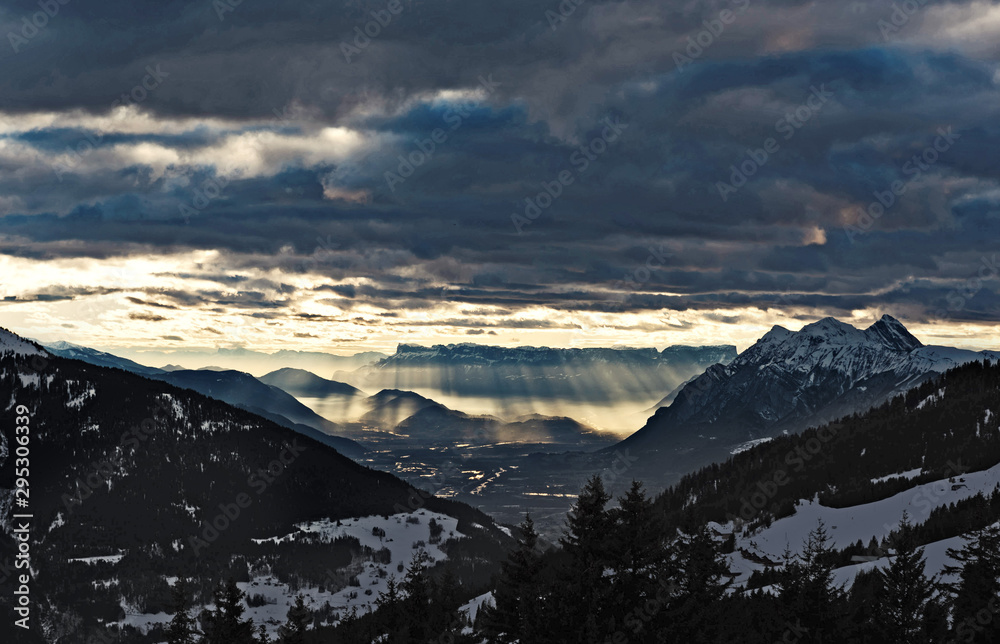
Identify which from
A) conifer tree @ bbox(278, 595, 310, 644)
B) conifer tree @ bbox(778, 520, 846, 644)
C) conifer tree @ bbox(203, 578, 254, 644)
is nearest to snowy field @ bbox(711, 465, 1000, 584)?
conifer tree @ bbox(778, 520, 846, 644)

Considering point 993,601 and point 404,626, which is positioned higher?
point 993,601

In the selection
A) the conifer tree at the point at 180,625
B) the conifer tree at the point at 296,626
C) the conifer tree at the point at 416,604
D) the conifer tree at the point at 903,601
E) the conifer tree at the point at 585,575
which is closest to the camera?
the conifer tree at the point at 585,575

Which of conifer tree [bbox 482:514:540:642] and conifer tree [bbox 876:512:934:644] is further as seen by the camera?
conifer tree [bbox 876:512:934:644]

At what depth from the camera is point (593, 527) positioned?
174 feet

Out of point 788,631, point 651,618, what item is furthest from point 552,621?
point 788,631

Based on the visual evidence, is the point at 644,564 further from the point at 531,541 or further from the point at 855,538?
the point at 855,538

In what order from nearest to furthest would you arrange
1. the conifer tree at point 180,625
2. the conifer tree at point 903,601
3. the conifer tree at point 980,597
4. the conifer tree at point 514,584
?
the conifer tree at point 514,584 → the conifer tree at point 980,597 → the conifer tree at point 903,601 → the conifer tree at point 180,625

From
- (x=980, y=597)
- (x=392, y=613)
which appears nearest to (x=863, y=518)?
(x=980, y=597)

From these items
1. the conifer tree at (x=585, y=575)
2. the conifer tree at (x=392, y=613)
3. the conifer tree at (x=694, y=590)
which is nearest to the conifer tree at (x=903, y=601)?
the conifer tree at (x=694, y=590)

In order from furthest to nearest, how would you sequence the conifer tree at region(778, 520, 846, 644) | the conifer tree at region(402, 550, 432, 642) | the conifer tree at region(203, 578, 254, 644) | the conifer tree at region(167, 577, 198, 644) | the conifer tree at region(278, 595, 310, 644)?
1. the conifer tree at region(167, 577, 198, 644)
2. the conifer tree at region(278, 595, 310, 644)
3. the conifer tree at region(203, 578, 254, 644)
4. the conifer tree at region(402, 550, 432, 642)
5. the conifer tree at region(778, 520, 846, 644)

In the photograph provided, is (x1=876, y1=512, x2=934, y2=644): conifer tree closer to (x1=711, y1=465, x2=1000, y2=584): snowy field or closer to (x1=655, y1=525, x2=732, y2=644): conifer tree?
(x1=655, y1=525, x2=732, y2=644): conifer tree

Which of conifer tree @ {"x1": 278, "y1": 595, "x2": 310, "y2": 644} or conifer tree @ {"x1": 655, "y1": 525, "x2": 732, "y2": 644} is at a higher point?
conifer tree @ {"x1": 655, "y1": 525, "x2": 732, "y2": 644}

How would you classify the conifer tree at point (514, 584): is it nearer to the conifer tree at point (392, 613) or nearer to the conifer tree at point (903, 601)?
the conifer tree at point (392, 613)

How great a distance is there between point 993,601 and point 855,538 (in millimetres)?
103720
